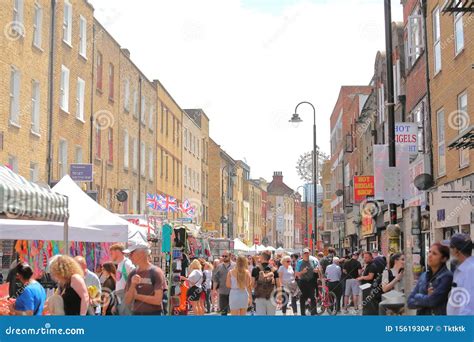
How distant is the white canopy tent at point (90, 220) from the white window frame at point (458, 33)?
11334 mm

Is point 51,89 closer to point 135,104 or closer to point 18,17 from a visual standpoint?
point 18,17

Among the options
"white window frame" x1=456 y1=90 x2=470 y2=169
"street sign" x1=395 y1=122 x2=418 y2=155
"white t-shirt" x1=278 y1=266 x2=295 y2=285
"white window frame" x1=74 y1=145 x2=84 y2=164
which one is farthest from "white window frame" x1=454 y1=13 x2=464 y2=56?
"white window frame" x1=74 y1=145 x2=84 y2=164

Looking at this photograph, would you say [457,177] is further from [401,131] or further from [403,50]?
[403,50]

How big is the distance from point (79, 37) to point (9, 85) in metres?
7.65

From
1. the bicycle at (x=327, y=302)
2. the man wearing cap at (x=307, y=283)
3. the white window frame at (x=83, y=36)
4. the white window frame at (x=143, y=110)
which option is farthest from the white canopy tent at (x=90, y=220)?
the white window frame at (x=143, y=110)

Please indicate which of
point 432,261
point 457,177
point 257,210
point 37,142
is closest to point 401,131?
point 457,177

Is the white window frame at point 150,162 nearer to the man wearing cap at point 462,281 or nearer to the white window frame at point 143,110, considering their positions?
the white window frame at point 143,110

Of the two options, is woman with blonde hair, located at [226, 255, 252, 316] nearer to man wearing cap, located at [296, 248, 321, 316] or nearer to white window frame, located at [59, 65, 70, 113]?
man wearing cap, located at [296, 248, 321, 316]

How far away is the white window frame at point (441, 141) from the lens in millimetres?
23487

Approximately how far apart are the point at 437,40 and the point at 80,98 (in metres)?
14.9

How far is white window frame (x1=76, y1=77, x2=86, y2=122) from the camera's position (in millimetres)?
31453

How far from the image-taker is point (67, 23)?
99.2 ft

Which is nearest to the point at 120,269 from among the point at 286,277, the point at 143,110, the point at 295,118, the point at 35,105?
the point at 286,277

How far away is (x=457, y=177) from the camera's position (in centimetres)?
2167
